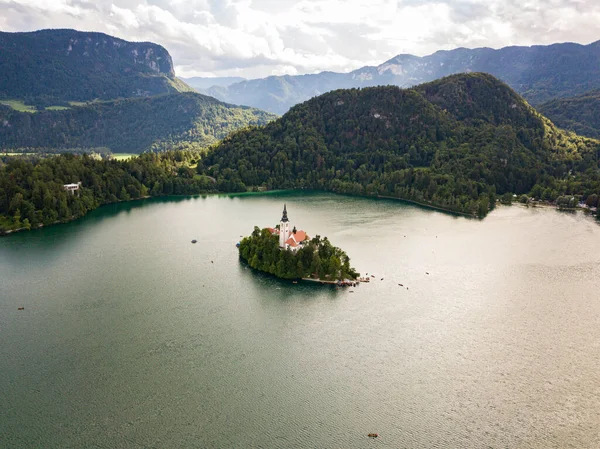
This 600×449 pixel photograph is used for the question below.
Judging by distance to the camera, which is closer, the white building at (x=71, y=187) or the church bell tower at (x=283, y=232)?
the church bell tower at (x=283, y=232)

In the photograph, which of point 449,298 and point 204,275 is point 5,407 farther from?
point 449,298

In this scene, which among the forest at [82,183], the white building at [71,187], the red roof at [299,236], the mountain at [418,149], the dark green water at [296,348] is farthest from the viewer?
the mountain at [418,149]

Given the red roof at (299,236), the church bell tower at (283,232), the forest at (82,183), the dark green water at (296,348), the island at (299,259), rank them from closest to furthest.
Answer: the dark green water at (296,348)
the island at (299,259)
the church bell tower at (283,232)
the red roof at (299,236)
the forest at (82,183)

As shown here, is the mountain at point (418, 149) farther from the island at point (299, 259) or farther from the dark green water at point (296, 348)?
the island at point (299, 259)

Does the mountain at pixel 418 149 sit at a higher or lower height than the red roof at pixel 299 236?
higher

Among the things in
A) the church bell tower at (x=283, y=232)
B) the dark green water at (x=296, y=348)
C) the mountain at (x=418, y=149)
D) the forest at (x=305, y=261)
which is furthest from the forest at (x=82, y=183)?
the church bell tower at (x=283, y=232)

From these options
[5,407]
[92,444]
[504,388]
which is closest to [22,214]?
[5,407]

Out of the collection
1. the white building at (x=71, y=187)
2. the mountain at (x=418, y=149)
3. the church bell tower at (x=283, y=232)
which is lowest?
the church bell tower at (x=283, y=232)
